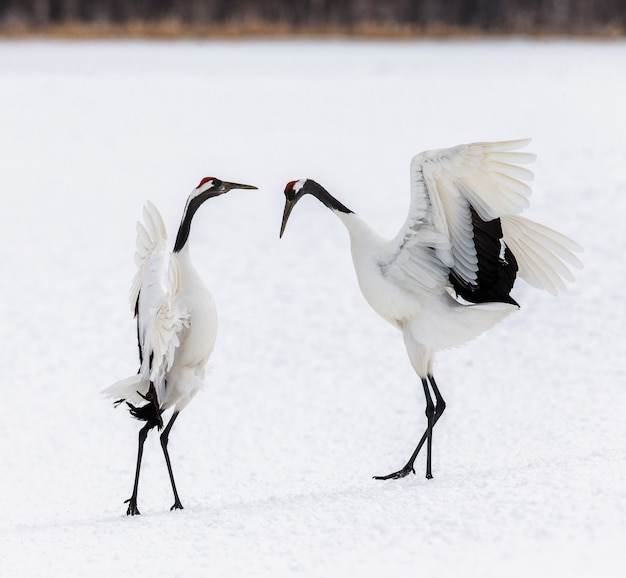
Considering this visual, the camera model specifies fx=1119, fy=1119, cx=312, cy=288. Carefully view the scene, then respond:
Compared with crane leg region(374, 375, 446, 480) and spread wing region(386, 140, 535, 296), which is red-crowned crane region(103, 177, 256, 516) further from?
crane leg region(374, 375, 446, 480)

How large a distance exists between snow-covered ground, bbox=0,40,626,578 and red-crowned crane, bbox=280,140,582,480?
64cm

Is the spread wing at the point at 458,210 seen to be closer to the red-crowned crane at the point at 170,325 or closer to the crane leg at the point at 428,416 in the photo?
the crane leg at the point at 428,416

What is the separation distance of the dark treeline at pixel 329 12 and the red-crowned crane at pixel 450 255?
1494cm

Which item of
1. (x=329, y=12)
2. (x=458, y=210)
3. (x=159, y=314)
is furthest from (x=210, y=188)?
(x=329, y=12)

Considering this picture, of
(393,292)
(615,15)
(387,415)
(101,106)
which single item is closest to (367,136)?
(101,106)

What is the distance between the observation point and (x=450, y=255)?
4527mm

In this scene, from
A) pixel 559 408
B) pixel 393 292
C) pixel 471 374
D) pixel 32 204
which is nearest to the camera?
pixel 393 292

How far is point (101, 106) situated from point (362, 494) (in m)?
9.38

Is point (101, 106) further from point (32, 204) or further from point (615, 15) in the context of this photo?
point (615, 15)

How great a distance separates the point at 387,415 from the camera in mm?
6336

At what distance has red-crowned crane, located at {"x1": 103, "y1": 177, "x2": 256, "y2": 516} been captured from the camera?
433 centimetres

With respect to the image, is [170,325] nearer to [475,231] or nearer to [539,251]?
[475,231]

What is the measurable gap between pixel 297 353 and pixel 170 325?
2.94 m

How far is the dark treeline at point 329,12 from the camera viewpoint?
63.2 ft
